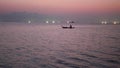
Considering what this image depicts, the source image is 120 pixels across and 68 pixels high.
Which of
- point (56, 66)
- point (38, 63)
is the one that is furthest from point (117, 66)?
point (38, 63)

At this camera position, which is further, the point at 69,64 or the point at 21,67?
the point at 69,64

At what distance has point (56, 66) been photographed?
72.8ft

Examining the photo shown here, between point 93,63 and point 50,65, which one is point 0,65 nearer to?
point 50,65

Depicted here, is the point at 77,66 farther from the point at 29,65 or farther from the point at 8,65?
the point at 8,65

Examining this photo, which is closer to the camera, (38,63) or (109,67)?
(109,67)

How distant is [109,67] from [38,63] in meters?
9.59

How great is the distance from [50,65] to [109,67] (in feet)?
25.4

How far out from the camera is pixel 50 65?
2259 centimetres

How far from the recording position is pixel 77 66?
22047mm

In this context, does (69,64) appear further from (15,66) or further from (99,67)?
(15,66)

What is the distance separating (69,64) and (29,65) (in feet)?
17.9

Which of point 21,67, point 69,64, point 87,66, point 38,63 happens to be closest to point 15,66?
point 21,67

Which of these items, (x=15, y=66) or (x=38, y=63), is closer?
(x=15, y=66)

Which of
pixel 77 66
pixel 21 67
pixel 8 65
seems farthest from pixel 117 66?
pixel 8 65
